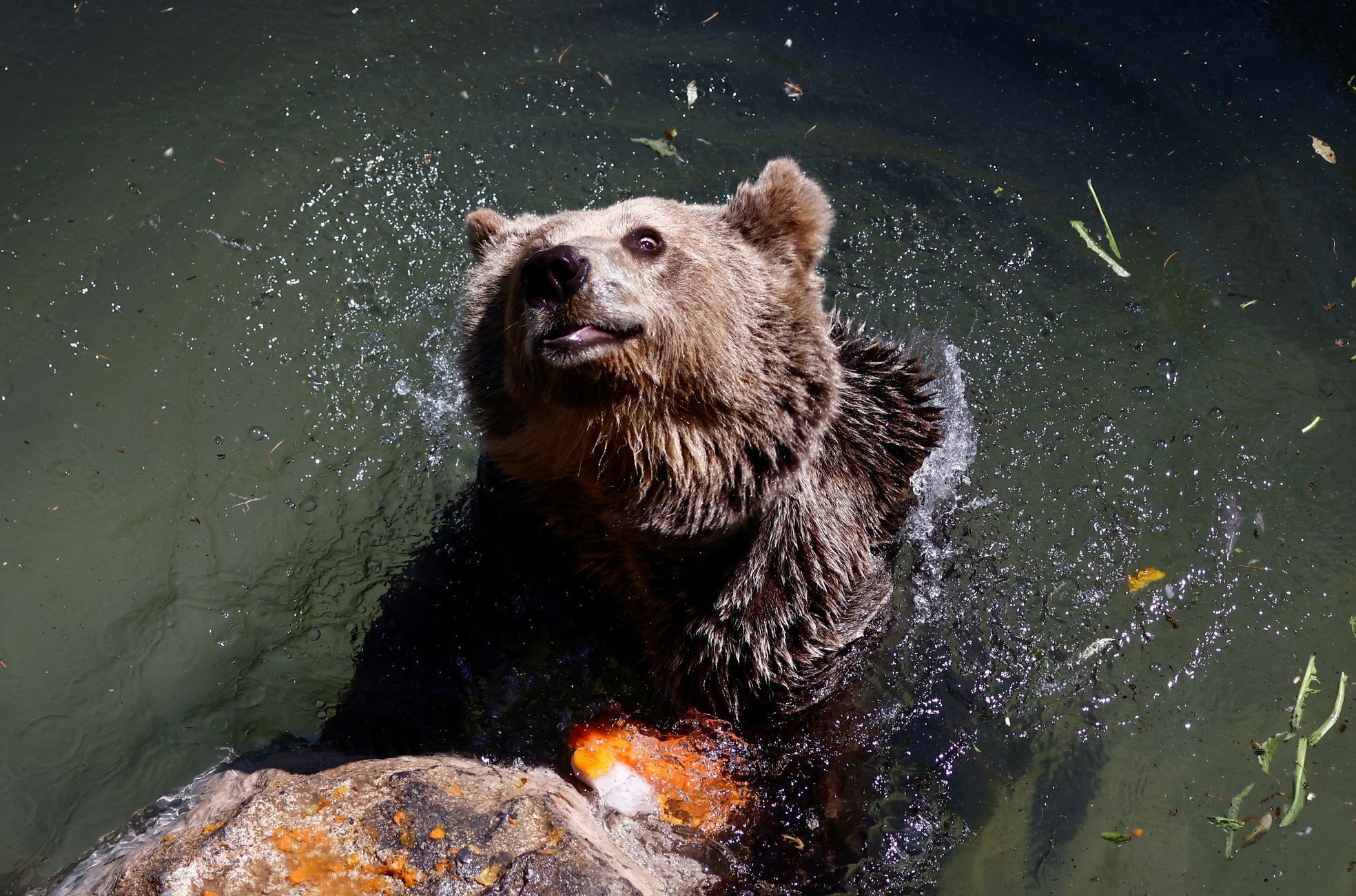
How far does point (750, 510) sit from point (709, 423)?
0.44 meters

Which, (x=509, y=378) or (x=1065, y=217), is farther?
(x=1065, y=217)

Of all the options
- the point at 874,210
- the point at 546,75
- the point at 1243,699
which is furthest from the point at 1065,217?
the point at 546,75

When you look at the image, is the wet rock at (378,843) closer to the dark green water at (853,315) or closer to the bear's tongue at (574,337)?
the bear's tongue at (574,337)

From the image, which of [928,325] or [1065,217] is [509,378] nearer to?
[928,325]

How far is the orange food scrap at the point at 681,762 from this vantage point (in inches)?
158

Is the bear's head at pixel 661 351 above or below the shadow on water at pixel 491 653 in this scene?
above

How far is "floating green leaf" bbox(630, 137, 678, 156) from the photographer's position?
650 centimetres

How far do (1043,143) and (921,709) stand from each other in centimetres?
404

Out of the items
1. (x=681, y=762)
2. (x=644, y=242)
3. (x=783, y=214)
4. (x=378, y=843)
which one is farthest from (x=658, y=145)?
(x=378, y=843)

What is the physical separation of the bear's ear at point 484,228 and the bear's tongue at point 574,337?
1389 millimetres

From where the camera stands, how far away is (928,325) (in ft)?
19.9

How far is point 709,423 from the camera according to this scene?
362 centimetres

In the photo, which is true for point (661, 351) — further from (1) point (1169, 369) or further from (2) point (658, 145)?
(1) point (1169, 369)

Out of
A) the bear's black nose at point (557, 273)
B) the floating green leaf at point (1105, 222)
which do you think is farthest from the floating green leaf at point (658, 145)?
the bear's black nose at point (557, 273)
